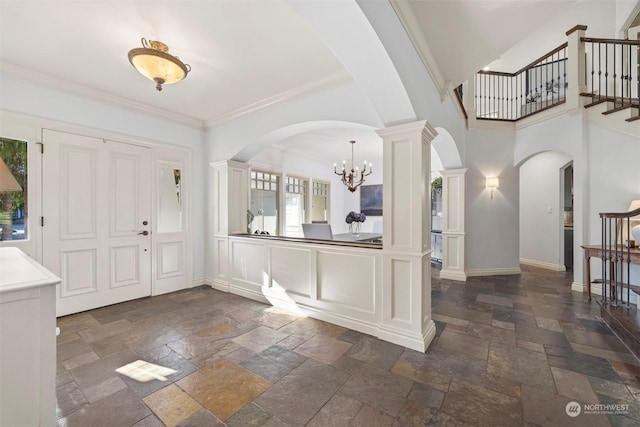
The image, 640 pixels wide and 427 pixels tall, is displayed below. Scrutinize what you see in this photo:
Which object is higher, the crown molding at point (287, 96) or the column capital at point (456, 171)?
the crown molding at point (287, 96)

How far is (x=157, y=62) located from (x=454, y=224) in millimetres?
4859

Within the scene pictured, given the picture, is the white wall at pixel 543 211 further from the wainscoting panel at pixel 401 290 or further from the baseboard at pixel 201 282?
the baseboard at pixel 201 282

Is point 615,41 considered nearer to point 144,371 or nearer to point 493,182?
point 493,182

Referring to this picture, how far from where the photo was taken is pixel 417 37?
219 cm

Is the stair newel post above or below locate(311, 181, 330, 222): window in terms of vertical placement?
above

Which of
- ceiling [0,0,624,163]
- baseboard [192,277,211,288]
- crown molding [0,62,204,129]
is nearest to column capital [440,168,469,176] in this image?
ceiling [0,0,624,163]

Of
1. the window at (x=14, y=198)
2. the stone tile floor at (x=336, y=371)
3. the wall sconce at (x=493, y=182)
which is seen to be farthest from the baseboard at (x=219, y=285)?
the wall sconce at (x=493, y=182)

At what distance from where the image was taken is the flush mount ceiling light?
6.95 ft

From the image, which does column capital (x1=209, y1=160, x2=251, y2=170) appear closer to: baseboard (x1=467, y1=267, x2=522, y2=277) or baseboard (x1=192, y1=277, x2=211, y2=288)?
baseboard (x1=192, y1=277, x2=211, y2=288)

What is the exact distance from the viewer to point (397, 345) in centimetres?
241

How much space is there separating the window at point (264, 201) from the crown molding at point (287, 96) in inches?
59.6

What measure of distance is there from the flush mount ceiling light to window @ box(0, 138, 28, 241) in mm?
1879

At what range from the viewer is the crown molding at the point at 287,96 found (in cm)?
287

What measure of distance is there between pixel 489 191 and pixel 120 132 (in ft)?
20.3
